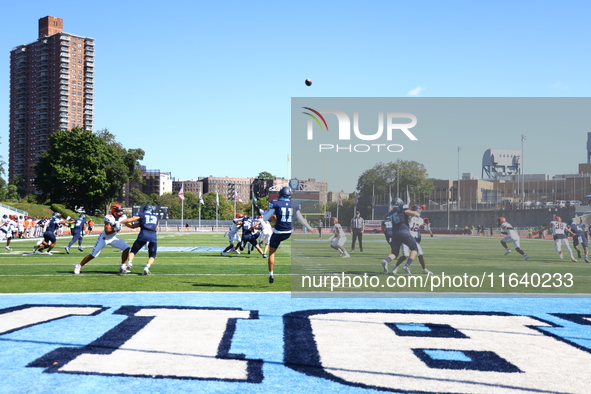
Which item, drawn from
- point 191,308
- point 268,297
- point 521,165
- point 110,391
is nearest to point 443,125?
point 521,165

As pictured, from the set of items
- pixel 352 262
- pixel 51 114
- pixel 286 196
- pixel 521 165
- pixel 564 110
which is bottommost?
pixel 352 262

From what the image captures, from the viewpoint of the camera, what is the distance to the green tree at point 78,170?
68.1m

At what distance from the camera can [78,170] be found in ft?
225

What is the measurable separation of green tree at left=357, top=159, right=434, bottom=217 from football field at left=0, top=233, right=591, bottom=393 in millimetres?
2491

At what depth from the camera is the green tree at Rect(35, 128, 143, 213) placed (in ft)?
224

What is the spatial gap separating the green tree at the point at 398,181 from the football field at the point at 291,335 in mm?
2491

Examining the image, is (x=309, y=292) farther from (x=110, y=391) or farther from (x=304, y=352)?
(x=110, y=391)

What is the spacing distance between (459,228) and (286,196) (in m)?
13.0

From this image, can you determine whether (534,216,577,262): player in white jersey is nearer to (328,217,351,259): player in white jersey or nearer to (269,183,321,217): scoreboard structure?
(328,217,351,259): player in white jersey

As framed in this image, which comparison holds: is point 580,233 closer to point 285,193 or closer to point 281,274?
point 281,274

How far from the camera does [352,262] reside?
18188 mm

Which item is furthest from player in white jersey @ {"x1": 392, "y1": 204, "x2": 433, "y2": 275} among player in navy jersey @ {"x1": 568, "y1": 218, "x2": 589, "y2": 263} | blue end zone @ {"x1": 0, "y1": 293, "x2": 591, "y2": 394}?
player in navy jersey @ {"x1": 568, "y1": 218, "x2": 589, "y2": 263}

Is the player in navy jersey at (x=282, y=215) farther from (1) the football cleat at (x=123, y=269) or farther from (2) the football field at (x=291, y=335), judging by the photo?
(1) the football cleat at (x=123, y=269)

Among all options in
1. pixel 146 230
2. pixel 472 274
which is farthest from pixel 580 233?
pixel 146 230
